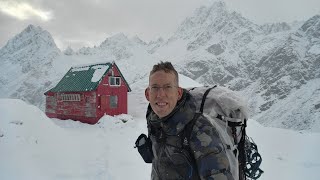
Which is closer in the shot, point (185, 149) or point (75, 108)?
point (185, 149)

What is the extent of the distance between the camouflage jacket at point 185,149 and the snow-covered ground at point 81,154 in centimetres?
806

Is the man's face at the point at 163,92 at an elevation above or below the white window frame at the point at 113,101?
above

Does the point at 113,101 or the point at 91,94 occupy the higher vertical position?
the point at 91,94

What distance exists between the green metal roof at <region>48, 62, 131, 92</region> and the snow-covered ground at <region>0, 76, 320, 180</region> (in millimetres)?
6635

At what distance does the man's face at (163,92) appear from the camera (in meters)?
3.00

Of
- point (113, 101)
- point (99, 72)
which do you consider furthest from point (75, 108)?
point (99, 72)

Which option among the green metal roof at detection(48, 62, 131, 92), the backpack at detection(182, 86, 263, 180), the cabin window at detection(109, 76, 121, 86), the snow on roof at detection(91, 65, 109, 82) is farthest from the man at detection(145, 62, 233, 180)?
the cabin window at detection(109, 76, 121, 86)

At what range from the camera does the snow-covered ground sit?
11.1 meters

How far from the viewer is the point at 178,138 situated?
2926mm

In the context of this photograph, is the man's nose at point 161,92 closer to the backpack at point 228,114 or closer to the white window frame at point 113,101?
the backpack at point 228,114

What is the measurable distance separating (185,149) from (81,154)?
1236 centimetres

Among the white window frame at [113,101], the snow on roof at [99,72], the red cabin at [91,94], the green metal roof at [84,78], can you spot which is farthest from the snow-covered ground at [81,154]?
the snow on roof at [99,72]

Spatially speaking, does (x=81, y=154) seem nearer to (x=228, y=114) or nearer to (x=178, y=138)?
(x=228, y=114)

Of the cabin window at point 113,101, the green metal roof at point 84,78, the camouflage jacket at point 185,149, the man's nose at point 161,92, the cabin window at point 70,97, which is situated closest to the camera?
the camouflage jacket at point 185,149
